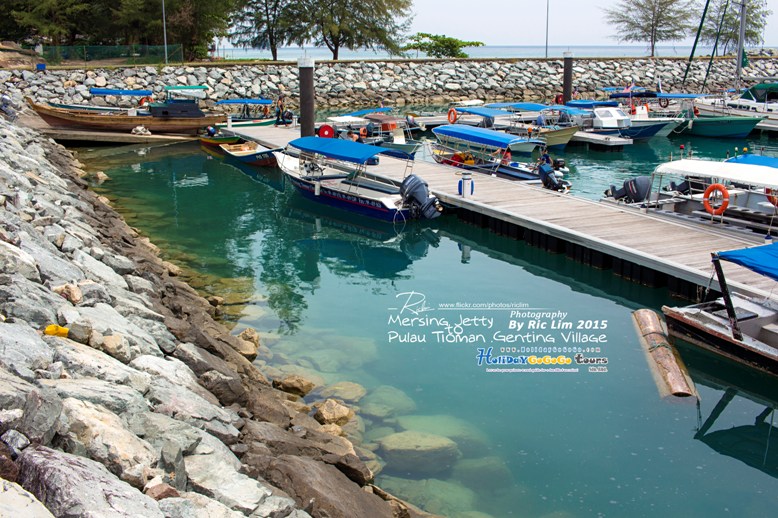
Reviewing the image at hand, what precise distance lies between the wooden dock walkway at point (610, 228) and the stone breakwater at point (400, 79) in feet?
104

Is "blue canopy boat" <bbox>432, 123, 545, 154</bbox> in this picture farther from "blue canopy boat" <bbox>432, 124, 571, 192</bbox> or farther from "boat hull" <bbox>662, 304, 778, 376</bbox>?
"boat hull" <bbox>662, 304, 778, 376</bbox>

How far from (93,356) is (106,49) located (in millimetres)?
55409

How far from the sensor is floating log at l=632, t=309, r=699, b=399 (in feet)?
44.8

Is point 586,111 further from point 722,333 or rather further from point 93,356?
point 93,356

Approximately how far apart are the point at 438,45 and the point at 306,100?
45211 mm

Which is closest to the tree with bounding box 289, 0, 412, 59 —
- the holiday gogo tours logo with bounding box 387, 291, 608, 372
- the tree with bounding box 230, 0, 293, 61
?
the tree with bounding box 230, 0, 293, 61

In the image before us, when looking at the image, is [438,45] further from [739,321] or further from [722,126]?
[739,321]

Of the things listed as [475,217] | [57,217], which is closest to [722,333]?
[475,217]

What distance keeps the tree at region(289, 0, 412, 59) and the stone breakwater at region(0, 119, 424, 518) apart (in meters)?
60.6

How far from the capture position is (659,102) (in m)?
51.8

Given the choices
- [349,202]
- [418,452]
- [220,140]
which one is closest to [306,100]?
[220,140]

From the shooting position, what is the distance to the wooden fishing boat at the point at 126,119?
136ft

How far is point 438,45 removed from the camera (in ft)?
257

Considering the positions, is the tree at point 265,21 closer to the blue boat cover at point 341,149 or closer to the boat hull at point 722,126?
the boat hull at point 722,126
